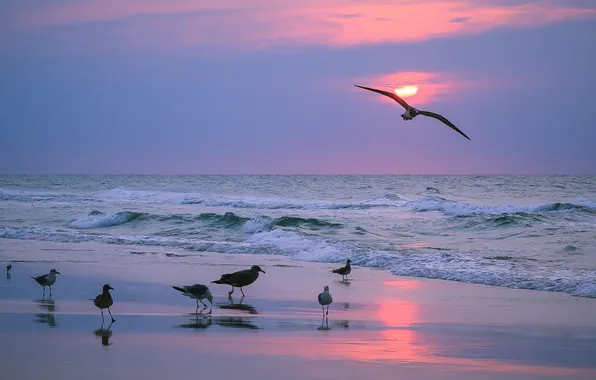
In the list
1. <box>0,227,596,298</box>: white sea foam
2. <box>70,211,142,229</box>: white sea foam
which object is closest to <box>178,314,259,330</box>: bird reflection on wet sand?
<box>0,227,596,298</box>: white sea foam

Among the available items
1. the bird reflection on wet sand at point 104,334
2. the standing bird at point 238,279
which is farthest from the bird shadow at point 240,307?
the bird reflection on wet sand at point 104,334

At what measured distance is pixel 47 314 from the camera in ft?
33.4

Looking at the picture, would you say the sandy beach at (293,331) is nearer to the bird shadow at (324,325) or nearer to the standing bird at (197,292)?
the bird shadow at (324,325)

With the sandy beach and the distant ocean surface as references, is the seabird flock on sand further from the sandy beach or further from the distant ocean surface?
the distant ocean surface

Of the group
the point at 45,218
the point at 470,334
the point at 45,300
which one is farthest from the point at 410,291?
the point at 45,218

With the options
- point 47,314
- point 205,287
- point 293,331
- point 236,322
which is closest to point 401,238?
point 205,287

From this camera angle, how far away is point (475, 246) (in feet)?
66.5

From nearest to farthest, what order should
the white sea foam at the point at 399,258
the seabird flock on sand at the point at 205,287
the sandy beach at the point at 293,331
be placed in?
the sandy beach at the point at 293,331 < the seabird flock on sand at the point at 205,287 < the white sea foam at the point at 399,258

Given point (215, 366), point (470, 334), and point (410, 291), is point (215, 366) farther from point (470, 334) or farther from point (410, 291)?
point (410, 291)

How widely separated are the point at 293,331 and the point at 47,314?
3.31m

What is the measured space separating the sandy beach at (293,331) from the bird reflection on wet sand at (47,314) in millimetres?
14

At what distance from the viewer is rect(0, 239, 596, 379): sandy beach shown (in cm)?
749

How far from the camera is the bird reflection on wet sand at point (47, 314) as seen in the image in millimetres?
9555

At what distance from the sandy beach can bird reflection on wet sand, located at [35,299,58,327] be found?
0.01m
